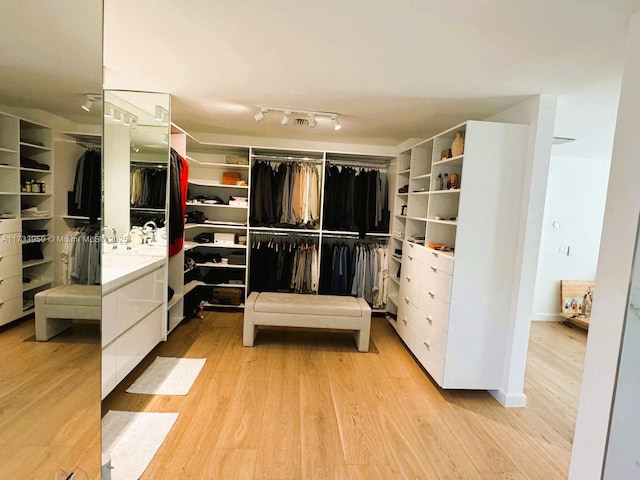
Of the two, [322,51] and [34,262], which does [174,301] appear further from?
[322,51]

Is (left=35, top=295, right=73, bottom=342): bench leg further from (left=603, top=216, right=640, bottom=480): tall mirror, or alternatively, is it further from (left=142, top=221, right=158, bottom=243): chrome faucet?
(left=603, top=216, right=640, bottom=480): tall mirror

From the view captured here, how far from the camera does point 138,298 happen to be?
8.15 feet

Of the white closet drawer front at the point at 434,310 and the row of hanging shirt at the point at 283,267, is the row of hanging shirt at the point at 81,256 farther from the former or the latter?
the row of hanging shirt at the point at 283,267

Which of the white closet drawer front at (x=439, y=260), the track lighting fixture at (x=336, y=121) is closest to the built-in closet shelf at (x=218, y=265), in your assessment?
the track lighting fixture at (x=336, y=121)

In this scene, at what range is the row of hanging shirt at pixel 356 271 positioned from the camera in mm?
4078

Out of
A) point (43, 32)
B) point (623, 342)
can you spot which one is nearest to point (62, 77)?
point (43, 32)

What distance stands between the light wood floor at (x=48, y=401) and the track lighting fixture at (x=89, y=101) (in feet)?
2.37

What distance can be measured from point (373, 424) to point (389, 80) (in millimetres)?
2354

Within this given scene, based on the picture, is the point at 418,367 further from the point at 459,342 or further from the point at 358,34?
the point at 358,34

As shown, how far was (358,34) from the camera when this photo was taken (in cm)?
164

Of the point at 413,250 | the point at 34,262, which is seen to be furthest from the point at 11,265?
the point at 413,250

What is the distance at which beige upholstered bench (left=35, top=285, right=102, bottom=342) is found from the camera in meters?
1.07

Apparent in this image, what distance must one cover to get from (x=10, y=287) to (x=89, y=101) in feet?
2.15

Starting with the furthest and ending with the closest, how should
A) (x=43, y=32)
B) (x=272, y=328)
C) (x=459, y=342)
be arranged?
(x=272, y=328) < (x=459, y=342) < (x=43, y=32)
